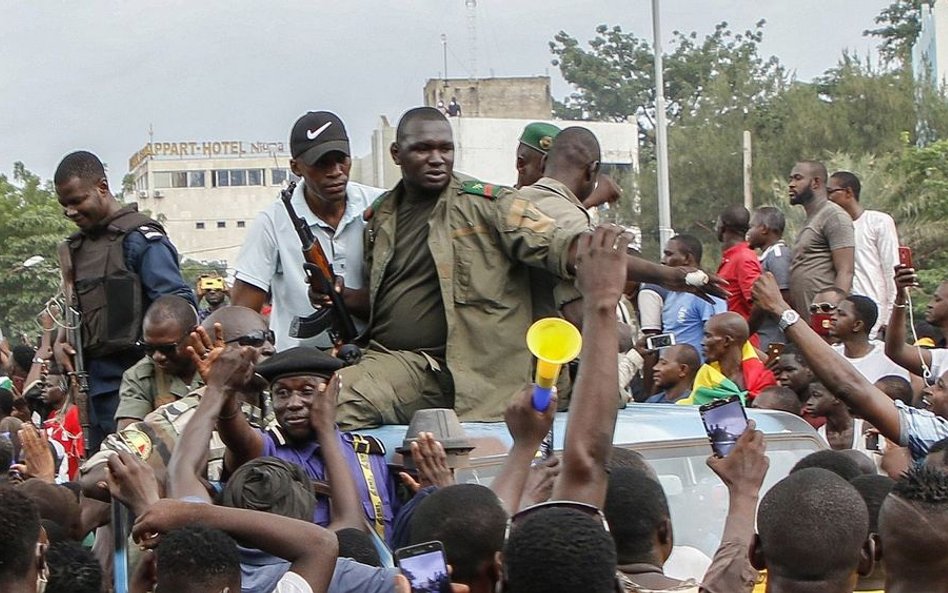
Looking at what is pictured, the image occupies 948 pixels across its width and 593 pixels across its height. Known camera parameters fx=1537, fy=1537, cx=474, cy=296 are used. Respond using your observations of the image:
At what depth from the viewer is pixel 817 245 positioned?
30.5 feet

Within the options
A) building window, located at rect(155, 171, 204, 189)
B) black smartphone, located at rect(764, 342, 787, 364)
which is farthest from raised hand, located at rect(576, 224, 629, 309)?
building window, located at rect(155, 171, 204, 189)

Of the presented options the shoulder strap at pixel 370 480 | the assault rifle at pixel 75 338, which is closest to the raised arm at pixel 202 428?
the shoulder strap at pixel 370 480

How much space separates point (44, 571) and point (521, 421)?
4.29 feet

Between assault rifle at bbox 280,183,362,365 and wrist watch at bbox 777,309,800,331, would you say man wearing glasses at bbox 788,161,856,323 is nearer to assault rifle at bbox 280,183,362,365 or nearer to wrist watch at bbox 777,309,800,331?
assault rifle at bbox 280,183,362,365

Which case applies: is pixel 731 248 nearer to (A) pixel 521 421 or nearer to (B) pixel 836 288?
(B) pixel 836 288

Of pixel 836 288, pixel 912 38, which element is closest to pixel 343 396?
pixel 836 288

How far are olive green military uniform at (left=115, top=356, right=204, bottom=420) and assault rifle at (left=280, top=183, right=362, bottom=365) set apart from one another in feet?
1.56

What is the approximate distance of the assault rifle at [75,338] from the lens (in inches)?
270

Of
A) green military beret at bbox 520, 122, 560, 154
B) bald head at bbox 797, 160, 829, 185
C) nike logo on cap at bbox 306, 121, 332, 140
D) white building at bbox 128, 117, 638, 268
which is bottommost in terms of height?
white building at bbox 128, 117, 638, 268

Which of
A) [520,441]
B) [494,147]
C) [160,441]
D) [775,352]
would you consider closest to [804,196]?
[775,352]

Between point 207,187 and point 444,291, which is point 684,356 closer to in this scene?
point 444,291

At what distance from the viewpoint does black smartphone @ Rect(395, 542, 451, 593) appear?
3.29 metres

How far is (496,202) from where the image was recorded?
19.5 ft

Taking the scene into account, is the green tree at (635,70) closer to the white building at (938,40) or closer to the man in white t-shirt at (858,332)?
the white building at (938,40)
